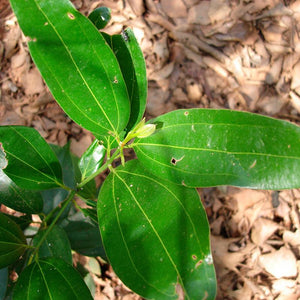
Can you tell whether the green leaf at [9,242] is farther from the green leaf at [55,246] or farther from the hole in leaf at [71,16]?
the hole in leaf at [71,16]

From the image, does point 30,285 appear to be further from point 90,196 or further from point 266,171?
point 266,171

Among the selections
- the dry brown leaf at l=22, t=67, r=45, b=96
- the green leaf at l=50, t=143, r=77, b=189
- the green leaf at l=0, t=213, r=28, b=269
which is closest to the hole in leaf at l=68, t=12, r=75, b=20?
the green leaf at l=0, t=213, r=28, b=269

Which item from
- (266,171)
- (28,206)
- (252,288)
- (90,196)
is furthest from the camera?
(252,288)

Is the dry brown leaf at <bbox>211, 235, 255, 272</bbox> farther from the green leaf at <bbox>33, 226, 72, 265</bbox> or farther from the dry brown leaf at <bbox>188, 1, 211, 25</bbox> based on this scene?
the dry brown leaf at <bbox>188, 1, 211, 25</bbox>

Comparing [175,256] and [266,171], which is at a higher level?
[266,171]

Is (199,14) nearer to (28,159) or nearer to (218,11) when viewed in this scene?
(218,11)

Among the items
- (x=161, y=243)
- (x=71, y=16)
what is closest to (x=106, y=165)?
(x=161, y=243)

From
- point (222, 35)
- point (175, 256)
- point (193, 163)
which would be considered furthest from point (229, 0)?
point (175, 256)
